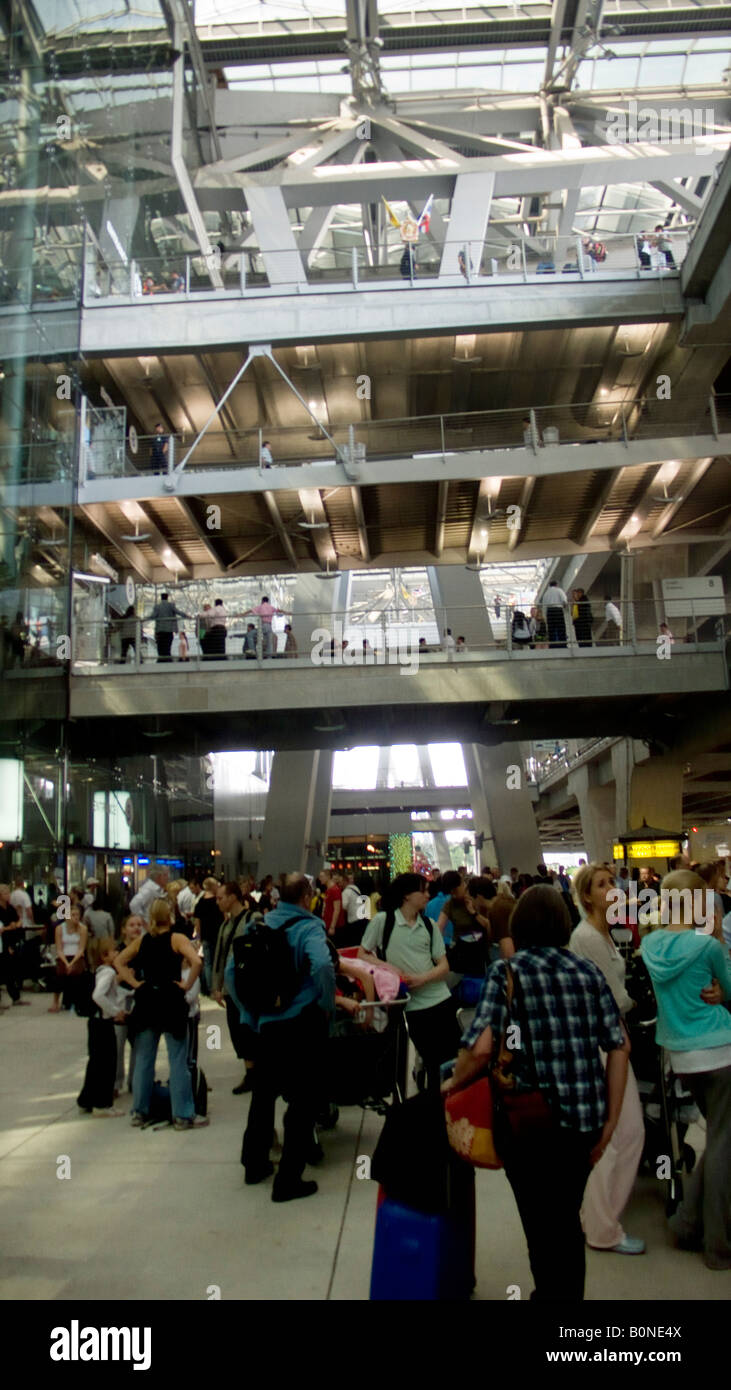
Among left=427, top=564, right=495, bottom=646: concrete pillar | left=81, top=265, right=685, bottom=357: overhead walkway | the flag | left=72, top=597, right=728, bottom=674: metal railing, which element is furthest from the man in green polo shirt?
the flag

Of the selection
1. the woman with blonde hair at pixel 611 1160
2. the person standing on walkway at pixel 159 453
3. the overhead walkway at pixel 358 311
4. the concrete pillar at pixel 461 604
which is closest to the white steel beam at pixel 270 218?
the overhead walkway at pixel 358 311

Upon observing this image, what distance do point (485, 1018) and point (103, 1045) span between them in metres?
5.01

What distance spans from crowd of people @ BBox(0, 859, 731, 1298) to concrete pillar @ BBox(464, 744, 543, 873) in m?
19.9

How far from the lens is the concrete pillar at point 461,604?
21.2 metres

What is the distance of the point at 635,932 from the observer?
8.73m

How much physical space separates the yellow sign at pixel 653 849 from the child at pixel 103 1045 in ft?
46.8

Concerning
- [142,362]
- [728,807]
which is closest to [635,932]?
[142,362]

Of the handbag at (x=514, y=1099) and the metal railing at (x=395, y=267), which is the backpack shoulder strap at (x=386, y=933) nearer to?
the handbag at (x=514, y=1099)

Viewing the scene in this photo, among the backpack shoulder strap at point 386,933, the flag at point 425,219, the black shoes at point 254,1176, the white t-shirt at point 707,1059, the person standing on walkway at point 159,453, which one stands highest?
the flag at point 425,219

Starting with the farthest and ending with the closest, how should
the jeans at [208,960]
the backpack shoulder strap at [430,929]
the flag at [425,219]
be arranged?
the flag at [425,219], the jeans at [208,960], the backpack shoulder strap at [430,929]

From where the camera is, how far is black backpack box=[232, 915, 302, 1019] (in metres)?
4.93

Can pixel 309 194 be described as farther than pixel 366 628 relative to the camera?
Yes

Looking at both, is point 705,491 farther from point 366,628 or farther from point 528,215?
point 528,215
